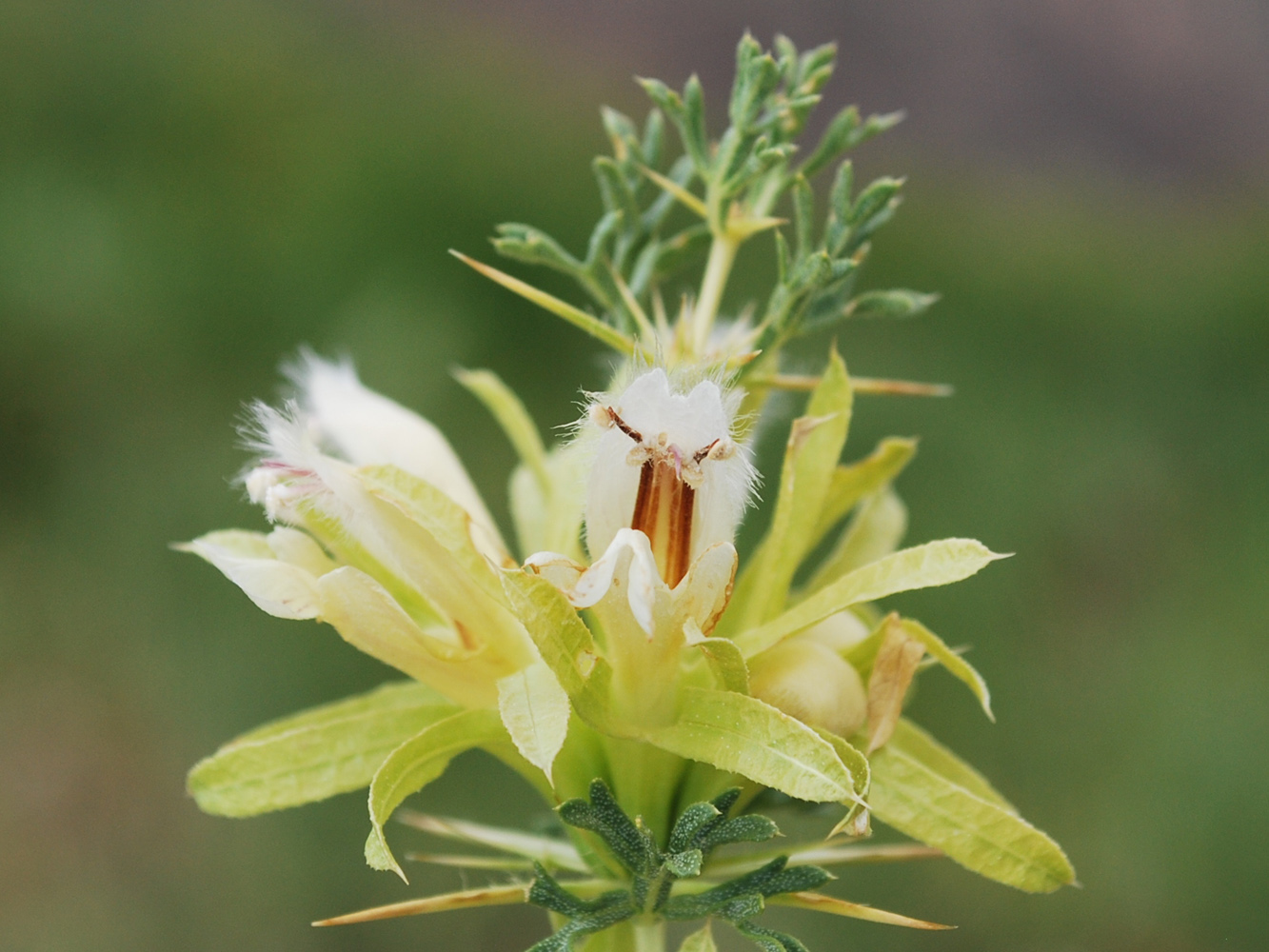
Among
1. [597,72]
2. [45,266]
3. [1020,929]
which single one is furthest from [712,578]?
[597,72]

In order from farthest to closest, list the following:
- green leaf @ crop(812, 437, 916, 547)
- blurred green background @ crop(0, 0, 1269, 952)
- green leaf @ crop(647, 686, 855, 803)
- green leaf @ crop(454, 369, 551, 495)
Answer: blurred green background @ crop(0, 0, 1269, 952)
green leaf @ crop(454, 369, 551, 495)
green leaf @ crop(812, 437, 916, 547)
green leaf @ crop(647, 686, 855, 803)

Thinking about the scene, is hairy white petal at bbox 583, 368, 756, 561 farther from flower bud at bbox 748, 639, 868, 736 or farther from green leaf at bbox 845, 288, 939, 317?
green leaf at bbox 845, 288, 939, 317

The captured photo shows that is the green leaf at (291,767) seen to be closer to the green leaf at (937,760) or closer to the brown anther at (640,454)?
the brown anther at (640,454)

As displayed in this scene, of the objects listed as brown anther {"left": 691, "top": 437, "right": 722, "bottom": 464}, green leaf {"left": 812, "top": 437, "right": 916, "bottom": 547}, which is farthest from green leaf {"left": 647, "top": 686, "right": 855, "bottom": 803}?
green leaf {"left": 812, "top": 437, "right": 916, "bottom": 547}

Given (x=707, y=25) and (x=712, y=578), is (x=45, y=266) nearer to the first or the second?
(x=707, y=25)

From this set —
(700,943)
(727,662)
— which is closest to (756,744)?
(727,662)

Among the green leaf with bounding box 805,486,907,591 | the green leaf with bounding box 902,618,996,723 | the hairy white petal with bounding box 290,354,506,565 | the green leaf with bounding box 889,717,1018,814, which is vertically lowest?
the green leaf with bounding box 889,717,1018,814
